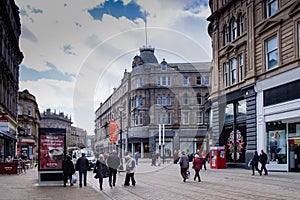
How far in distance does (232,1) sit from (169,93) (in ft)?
57.5

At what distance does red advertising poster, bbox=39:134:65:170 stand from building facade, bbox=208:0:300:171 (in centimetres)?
1481

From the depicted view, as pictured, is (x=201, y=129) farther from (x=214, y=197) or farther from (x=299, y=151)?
(x=214, y=197)

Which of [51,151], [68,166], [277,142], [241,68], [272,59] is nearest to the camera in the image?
[68,166]

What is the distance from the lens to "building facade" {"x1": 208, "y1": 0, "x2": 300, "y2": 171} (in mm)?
29172

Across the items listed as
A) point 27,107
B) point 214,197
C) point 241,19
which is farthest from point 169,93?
point 27,107

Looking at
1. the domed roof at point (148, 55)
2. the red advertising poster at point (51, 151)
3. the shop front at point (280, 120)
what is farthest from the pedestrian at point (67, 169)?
the shop front at point (280, 120)

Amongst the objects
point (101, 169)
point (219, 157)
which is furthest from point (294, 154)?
point (101, 169)

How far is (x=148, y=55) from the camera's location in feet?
77.9

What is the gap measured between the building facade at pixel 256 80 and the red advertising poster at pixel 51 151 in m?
14.8

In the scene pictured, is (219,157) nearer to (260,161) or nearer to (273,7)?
(260,161)

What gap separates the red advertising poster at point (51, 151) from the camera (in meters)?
24.1

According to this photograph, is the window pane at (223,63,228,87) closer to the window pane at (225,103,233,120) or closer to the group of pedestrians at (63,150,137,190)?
the window pane at (225,103,233,120)

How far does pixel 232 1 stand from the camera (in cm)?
3794

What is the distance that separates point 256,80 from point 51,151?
16.8 meters
